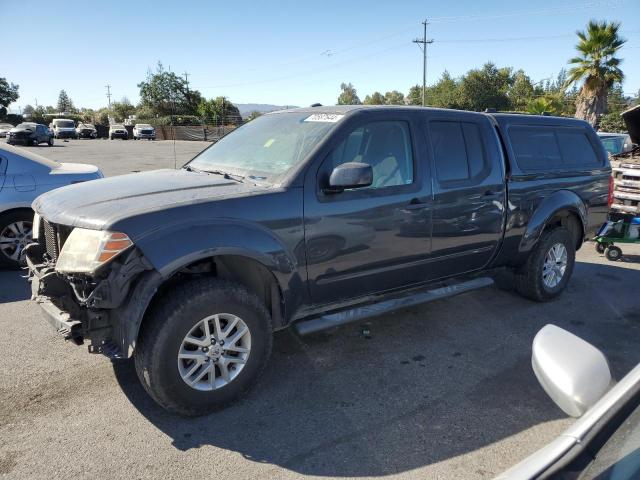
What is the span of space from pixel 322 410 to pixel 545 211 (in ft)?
10.5

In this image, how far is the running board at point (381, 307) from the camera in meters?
3.45

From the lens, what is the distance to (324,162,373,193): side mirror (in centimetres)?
321

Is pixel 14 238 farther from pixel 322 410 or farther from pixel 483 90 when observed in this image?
pixel 483 90

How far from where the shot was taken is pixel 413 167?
3885 mm

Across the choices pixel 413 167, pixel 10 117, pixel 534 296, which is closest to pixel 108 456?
pixel 413 167

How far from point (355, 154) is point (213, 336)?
1674 millimetres

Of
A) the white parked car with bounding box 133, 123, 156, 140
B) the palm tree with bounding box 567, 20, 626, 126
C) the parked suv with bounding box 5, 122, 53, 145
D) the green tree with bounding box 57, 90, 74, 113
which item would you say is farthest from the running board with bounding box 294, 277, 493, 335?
the green tree with bounding box 57, 90, 74, 113

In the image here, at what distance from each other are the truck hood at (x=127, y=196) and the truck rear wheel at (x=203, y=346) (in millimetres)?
540

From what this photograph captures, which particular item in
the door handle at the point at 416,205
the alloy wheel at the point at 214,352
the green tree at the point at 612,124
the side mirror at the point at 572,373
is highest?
the green tree at the point at 612,124

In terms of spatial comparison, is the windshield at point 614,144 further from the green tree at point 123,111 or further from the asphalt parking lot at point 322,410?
the green tree at point 123,111

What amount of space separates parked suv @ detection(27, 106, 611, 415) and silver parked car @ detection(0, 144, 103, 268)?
2.65 metres

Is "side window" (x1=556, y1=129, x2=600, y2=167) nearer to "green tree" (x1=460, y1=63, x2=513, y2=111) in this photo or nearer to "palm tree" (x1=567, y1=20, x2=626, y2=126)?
"palm tree" (x1=567, y1=20, x2=626, y2=126)

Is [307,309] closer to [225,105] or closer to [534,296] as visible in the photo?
[534,296]

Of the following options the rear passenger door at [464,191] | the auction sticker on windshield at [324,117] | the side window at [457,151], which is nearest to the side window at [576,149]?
the rear passenger door at [464,191]
